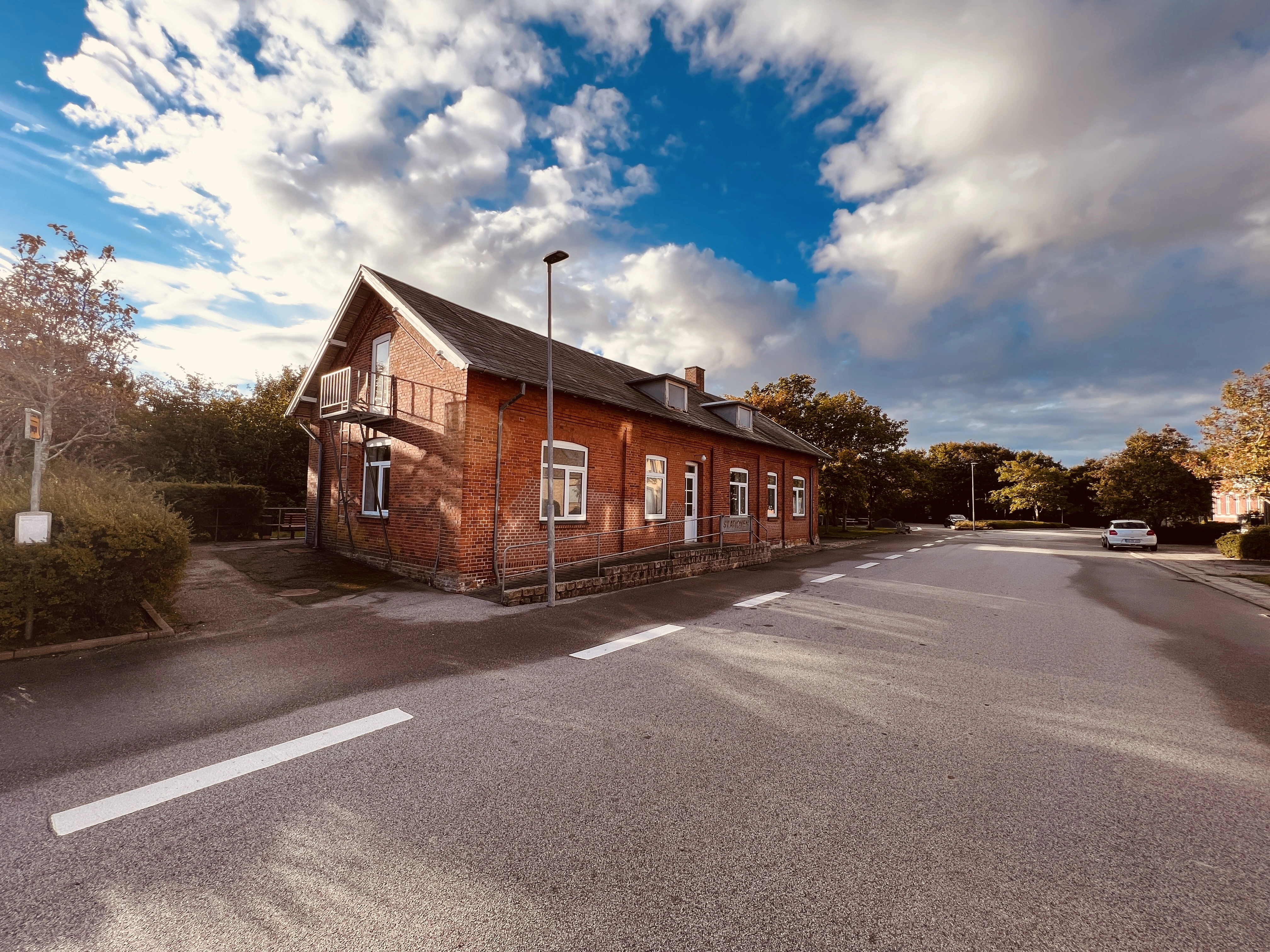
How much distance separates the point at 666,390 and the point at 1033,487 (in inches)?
2087

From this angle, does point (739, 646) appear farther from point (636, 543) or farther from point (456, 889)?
point (636, 543)

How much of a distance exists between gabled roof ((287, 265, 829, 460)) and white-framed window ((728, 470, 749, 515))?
1414mm

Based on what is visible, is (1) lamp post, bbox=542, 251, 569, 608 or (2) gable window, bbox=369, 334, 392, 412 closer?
(1) lamp post, bbox=542, 251, 569, 608

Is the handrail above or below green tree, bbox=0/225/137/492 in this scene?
below

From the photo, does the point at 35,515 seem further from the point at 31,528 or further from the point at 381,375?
the point at 381,375

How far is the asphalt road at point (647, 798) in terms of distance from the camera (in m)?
2.28

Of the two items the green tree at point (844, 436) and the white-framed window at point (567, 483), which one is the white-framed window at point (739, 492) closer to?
the white-framed window at point (567, 483)

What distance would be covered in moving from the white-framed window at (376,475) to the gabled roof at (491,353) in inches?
123

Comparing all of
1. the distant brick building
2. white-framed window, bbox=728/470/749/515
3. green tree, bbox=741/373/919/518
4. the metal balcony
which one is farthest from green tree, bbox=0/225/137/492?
the distant brick building

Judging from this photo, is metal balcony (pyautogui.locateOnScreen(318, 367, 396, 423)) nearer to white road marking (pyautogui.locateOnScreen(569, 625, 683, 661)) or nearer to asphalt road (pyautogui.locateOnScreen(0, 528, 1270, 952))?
asphalt road (pyautogui.locateOnScreen(0, 528, 1270, 952))

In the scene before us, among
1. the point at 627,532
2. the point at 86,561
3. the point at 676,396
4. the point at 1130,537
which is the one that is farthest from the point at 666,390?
the point at 1130,537

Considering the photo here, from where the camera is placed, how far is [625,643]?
7.00 metres

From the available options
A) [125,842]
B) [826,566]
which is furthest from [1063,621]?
[125,842]

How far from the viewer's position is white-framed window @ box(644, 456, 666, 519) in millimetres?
15797
